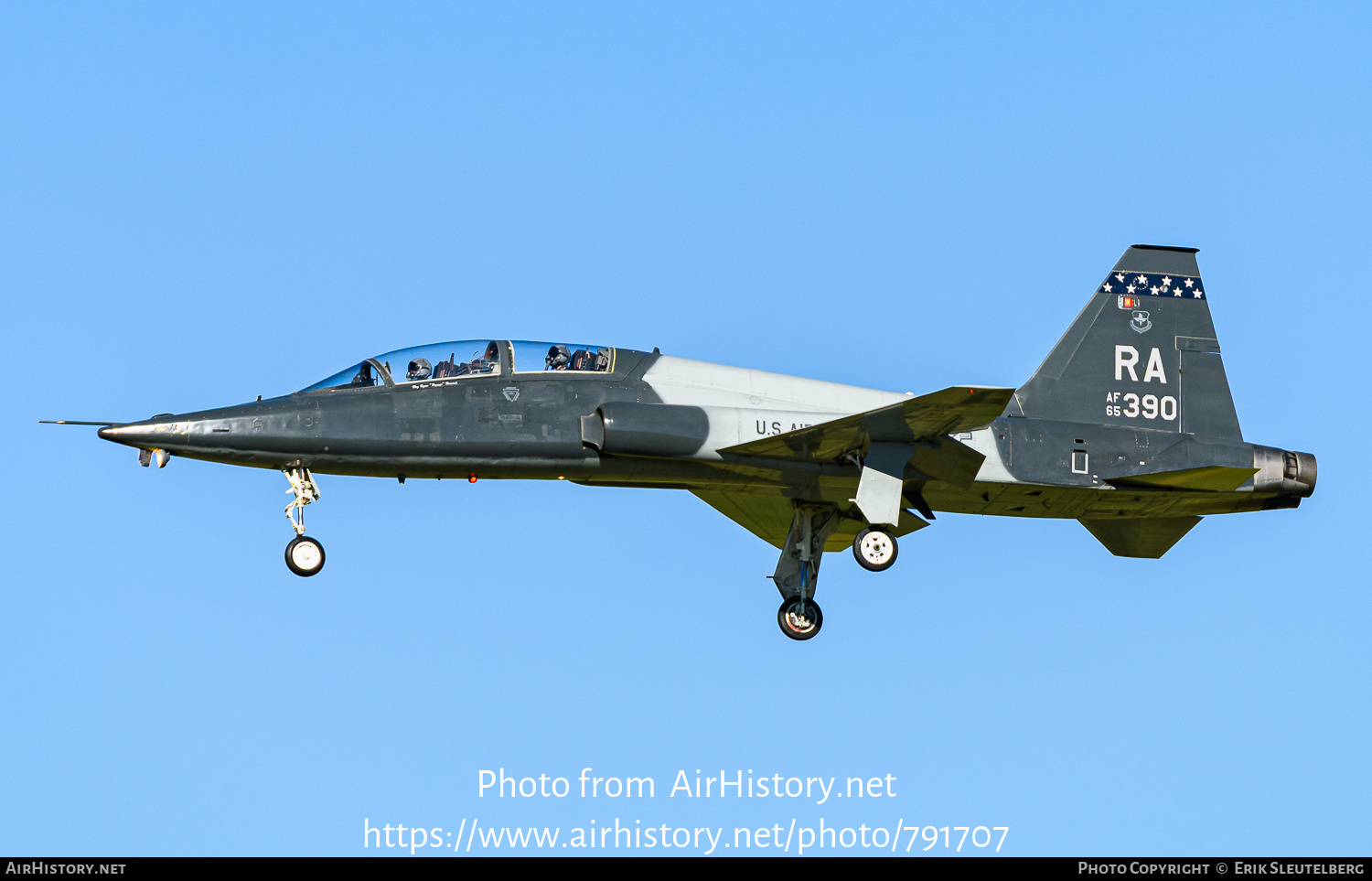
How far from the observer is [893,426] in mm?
23312

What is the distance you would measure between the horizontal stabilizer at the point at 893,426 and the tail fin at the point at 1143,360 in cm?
291

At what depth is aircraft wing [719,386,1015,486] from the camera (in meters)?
22.2

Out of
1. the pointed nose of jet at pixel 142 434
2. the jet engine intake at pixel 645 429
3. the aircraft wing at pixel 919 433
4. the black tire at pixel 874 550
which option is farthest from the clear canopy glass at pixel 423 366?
the black tire at pixel 874 550

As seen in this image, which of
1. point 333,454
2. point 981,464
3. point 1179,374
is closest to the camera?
point 333,454

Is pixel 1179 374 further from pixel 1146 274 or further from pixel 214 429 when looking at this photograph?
pixel 214 429

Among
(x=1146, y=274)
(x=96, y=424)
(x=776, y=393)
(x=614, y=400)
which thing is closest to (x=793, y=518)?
(x=776, y=393)

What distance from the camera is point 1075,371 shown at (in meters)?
26.1

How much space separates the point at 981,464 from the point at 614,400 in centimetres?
537

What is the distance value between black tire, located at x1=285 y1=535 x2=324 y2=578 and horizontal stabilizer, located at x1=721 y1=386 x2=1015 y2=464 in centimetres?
555

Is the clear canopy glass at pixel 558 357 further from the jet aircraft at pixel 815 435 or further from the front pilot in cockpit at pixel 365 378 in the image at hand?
the front pilot in cockpit at pixel 365 378

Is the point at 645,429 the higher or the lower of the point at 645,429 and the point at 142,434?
the higher

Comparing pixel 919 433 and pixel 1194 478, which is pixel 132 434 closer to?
pixel 919 433


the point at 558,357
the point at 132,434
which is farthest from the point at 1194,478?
the point at 132,434

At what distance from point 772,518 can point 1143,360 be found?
6270 mm
